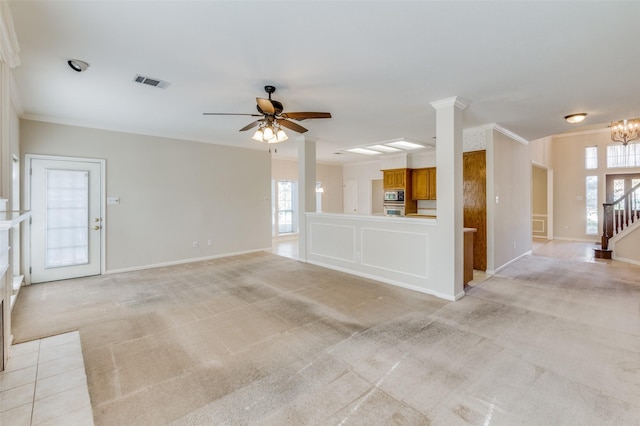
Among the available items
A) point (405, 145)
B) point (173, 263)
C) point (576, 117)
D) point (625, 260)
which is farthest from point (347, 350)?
point (625, 260)

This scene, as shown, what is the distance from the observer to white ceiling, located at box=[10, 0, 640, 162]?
2.08m

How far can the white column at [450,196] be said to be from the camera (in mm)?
3820

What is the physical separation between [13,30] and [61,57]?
0.47 meters

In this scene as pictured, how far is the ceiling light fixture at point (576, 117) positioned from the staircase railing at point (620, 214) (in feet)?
10.6

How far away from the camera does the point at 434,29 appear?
228cm

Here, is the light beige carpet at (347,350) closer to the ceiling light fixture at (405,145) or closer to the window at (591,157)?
the ceiling light fixture at (405,145)

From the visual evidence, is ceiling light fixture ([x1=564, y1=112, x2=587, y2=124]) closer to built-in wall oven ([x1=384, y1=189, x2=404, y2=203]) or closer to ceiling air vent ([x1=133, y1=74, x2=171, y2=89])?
built-in wall oven ([x1=384, y1=189, x2=404, y2=203])

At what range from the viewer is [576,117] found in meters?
4.41

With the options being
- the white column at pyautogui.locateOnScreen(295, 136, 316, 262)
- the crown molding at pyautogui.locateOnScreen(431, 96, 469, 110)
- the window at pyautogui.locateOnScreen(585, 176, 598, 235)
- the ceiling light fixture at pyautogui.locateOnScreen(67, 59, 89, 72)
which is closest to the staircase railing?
the window at pyautogui.locateOnScreen(585, 176, 598, 235)

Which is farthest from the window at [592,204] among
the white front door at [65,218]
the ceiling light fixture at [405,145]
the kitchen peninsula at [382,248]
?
the white front door at [65,218]

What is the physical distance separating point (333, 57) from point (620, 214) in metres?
7.68

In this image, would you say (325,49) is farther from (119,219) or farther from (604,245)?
(604,245)

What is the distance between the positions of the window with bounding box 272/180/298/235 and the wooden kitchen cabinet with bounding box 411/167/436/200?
3.91m

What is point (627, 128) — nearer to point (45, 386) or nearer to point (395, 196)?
point (395, 196)
